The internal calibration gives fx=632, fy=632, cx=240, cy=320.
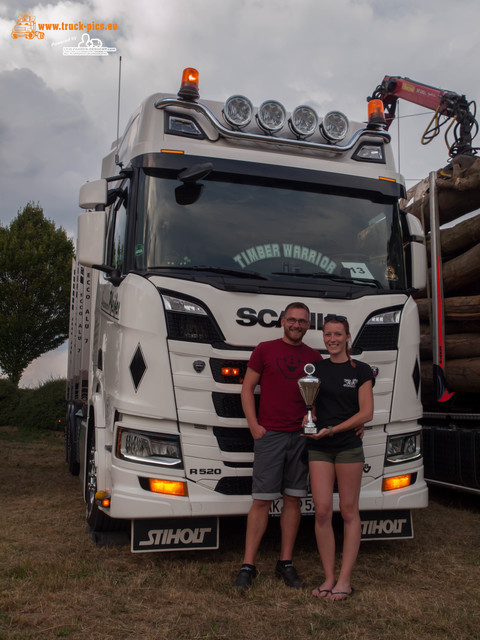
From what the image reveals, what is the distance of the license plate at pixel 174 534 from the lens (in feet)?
14.3

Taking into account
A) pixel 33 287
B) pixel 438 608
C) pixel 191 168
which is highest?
pixel 33 287

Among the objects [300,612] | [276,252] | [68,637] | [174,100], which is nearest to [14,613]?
[68,637]

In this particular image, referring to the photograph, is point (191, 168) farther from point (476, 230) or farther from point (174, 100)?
point (476, 230)

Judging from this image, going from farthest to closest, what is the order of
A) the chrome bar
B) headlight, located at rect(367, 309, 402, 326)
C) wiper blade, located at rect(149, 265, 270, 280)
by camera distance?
the chrome bar → headlight, located at rect(367, 309, 402, 326) → wiper blade, located at rect(149, 265, 270, 280)

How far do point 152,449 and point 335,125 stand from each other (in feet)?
10.1

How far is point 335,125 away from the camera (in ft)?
17.6

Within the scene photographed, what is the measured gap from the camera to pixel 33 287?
26.0 m

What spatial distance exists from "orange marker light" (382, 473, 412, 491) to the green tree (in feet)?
75.6

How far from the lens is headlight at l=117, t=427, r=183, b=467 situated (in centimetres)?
430

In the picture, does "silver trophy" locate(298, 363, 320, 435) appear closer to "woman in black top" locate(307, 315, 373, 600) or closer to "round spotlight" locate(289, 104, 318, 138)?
"woman in black top" locate(307, 315, 373, 600)

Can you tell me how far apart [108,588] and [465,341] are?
4560 mm

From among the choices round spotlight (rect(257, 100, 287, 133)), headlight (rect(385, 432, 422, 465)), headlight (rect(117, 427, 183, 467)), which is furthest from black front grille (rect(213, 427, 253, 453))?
round spotlight (rect(257, 100, 287, 133))

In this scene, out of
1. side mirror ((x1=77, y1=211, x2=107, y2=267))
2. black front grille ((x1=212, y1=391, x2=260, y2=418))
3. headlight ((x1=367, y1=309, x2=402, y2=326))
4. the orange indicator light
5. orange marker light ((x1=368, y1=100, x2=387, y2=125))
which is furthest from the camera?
orange marker light ((x1=368, y1=100, x2=387, y2=125))

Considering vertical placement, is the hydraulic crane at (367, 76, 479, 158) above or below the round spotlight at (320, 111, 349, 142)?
above
